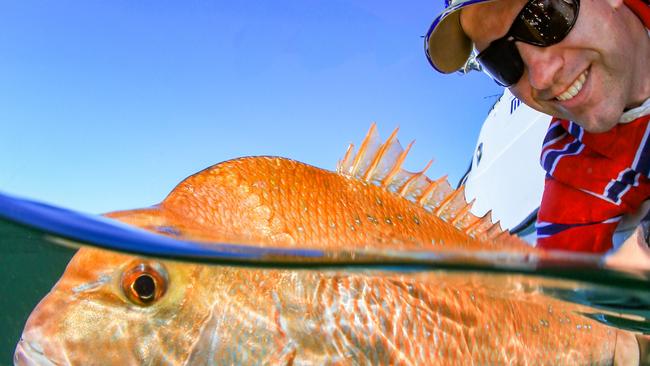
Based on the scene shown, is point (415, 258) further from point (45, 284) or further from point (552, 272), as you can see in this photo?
point (45, 284)

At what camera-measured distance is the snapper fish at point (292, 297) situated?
1.22 metres

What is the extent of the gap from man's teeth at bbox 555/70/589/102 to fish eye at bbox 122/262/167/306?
2073mm

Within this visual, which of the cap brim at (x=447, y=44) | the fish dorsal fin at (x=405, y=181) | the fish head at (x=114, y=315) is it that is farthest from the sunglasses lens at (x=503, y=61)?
the fish head at (x=114, y=315)

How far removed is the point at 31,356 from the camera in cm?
Result: 115

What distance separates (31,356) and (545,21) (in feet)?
7.56

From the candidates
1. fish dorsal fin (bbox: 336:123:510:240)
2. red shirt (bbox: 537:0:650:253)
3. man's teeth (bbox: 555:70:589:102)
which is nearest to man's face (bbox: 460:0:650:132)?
man's teeth (bbox: 555:70:589:102)

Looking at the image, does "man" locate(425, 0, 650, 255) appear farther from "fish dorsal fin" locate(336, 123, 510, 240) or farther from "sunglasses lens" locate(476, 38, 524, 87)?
"fish dorsal fin" locate(336, 123, 510, 240)

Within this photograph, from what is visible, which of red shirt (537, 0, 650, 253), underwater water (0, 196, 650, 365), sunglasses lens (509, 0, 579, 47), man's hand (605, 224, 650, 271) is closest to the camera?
underwater water (0, 196, 650, 365)

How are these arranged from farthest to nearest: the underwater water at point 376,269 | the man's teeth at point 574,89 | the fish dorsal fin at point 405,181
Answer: the man's teeth at point 574,89, the fish dorsal fin at point 405,181, the underwater water at point 376,269

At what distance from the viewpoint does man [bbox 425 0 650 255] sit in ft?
7.88

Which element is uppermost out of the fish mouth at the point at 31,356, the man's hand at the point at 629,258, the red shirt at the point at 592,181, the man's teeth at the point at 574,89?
the man's teeth at the point at 574,89

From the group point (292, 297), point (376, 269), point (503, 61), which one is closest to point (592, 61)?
point (503, 61)

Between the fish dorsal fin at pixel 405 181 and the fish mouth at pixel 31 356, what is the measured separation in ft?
3.10

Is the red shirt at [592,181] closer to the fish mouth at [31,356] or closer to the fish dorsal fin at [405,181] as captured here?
the fish dorsal fin at [405,181]
